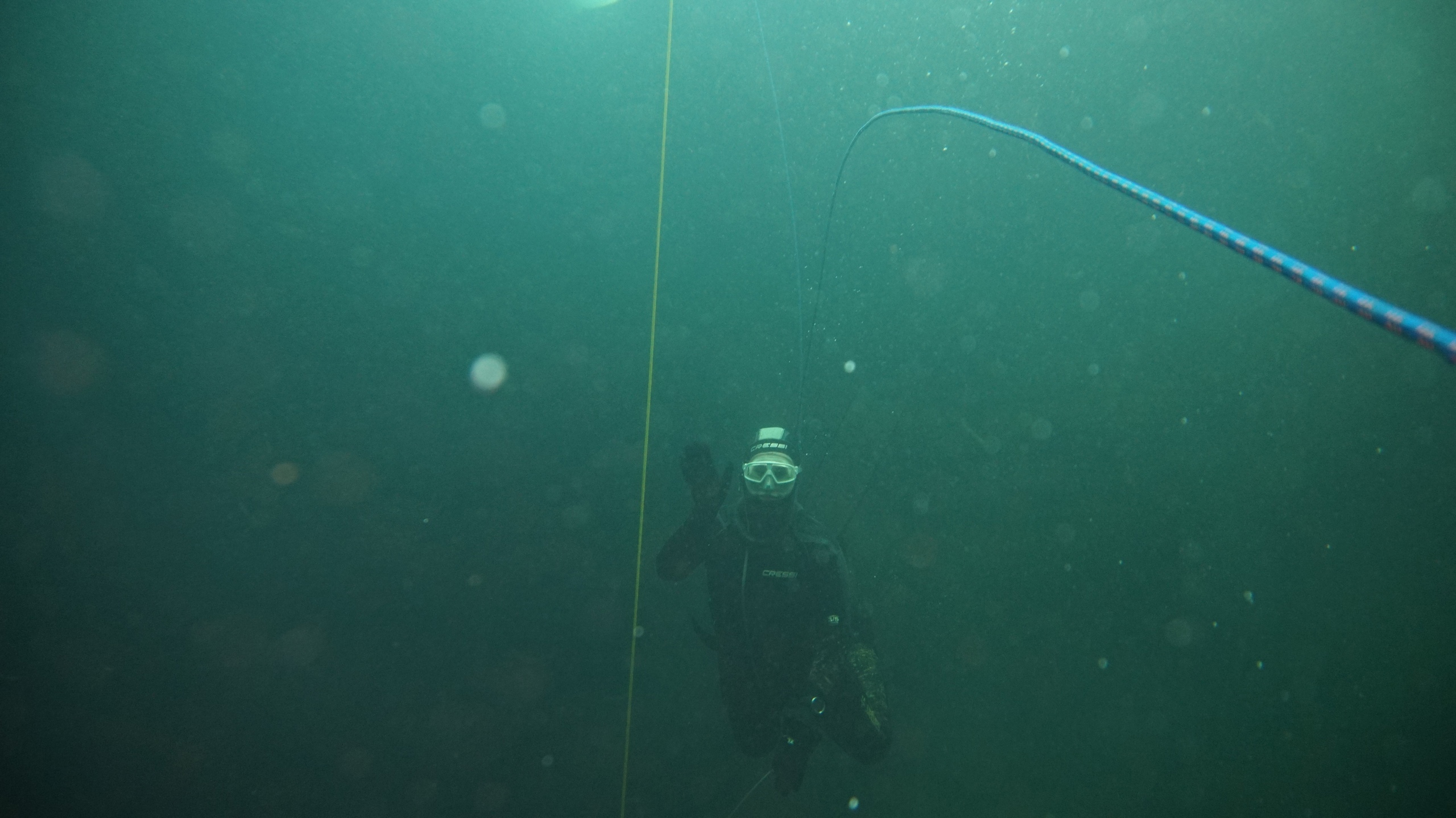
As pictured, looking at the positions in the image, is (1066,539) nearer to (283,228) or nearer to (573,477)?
(573,477)

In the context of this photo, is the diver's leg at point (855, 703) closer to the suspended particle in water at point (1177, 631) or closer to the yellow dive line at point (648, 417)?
the yellow dive line at point (648, 417)

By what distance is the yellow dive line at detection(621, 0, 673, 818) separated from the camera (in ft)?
16.5

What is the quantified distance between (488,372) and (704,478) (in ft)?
8.34

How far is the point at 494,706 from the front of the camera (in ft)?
15.6

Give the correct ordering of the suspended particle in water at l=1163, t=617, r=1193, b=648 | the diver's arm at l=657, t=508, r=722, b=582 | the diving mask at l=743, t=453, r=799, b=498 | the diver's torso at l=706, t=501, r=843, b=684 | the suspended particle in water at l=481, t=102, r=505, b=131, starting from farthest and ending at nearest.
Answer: the suspended particle in water at l=1163, t=617, r=1193, b=648, the suspended particle in water at l=481, t=102, r=505, b=131, the diver's torso at l=706, t=501, r=843, b=684, the diver's arm at l=657, t=508, r=722, b=582, the diving mask at l=743, t=453, r=799, b=498

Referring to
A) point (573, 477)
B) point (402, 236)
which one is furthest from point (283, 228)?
point (573, 477)

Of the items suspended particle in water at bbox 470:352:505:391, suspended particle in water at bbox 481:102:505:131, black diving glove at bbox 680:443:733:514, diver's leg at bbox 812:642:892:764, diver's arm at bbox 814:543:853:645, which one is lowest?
diver's leg at bbox 812:642:892:764

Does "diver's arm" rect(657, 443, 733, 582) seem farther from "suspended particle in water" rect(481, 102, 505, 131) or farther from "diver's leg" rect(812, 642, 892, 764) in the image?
"suspended particle in water" rect(481, 102, 505, 131)

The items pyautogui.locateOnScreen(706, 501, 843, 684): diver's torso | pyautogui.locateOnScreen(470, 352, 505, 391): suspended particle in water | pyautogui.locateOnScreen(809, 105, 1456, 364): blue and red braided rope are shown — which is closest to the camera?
pyautogui.locateOnScreen(809, 105, 1456, 364): blue and red braided rope

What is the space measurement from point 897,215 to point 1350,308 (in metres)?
5.49

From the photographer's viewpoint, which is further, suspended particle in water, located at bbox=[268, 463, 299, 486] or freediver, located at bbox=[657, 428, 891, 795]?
suspended particle in water, located at bbox=[268, 463, 299, 486]

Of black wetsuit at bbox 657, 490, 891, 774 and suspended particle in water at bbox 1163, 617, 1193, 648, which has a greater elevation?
black wetsuit at bbox 657, 490, 891, 774

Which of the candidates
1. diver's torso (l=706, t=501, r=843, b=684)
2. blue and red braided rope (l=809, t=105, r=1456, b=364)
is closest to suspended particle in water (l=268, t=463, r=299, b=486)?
diver's torso (l=706, t=501, r=843, b=684)

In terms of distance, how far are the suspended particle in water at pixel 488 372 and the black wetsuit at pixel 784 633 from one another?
236cm
